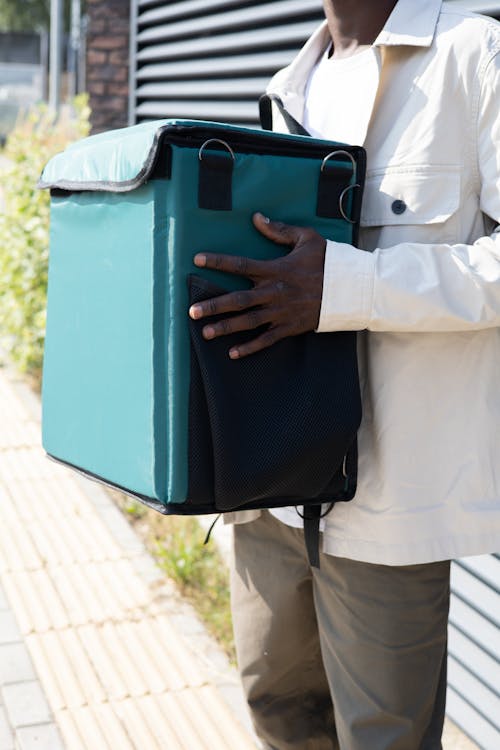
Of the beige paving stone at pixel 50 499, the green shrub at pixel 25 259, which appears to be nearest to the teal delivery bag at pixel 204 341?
the beige paving stone at pixel 50 499

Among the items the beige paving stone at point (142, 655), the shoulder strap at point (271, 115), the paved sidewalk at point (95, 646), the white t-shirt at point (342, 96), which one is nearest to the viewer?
the white t-shirt at point (342, 96)

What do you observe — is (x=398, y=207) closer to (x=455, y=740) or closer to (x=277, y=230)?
(x=277, y=230)

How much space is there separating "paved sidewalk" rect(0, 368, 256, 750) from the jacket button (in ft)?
5.93

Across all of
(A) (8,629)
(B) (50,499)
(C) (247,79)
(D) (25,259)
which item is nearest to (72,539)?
(B) (50,499)

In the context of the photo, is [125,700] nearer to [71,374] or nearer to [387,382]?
[71,374]

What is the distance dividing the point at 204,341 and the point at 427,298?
39 centimetres

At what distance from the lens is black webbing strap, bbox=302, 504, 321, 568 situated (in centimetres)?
197

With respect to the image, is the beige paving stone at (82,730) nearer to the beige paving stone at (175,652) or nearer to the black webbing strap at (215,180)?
the beige paving stone at (175,652)

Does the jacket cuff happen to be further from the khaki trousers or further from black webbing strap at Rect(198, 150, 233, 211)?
the khaki trousers

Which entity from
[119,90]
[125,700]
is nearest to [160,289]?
[125,700]

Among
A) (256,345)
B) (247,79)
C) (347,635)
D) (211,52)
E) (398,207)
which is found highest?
(211,52)

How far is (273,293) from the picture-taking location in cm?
175

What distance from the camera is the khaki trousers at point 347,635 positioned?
77.0 inches

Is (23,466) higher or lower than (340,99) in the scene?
lower
